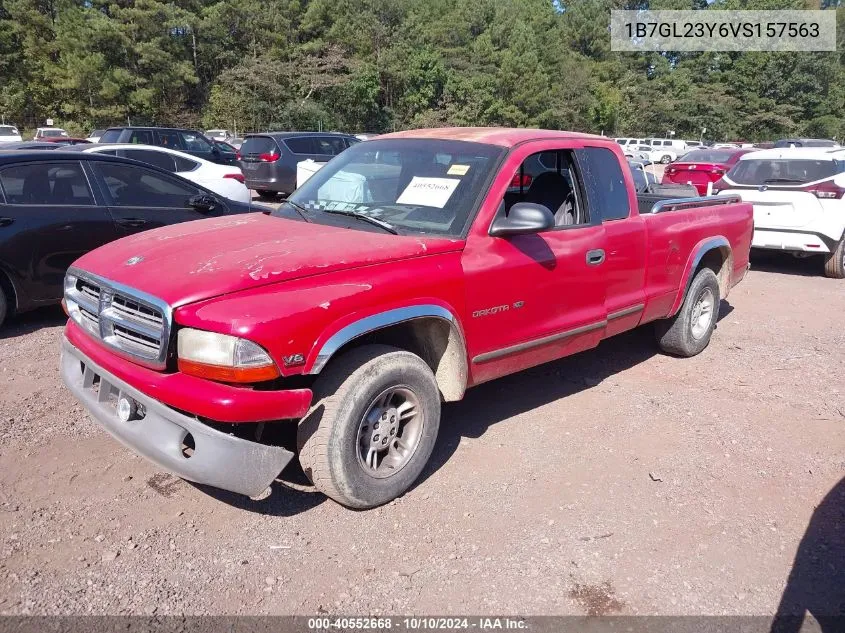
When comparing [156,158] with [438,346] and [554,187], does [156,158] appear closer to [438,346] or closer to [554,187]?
[554,187]

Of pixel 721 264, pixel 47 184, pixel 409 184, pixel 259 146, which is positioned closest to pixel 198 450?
pixel 409 184

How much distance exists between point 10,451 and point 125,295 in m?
1.59

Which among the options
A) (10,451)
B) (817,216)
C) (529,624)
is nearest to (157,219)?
(10,451)

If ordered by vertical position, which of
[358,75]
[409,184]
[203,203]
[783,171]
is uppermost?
[358,75]

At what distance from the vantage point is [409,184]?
418cm

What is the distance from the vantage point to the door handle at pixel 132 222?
6.57 m

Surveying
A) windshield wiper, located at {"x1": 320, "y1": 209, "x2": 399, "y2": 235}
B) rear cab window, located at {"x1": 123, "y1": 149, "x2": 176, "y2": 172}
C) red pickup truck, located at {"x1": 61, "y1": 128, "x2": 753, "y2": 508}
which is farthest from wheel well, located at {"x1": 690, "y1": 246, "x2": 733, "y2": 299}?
rear cab window, located at {"x1": 123, "y1": 149, "x2": 176, "y2": 172}

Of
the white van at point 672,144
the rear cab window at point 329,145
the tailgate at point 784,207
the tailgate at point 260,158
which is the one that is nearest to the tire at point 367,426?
the tailgate at point 784,207

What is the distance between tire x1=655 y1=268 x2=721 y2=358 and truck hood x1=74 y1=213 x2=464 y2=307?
2.98 m

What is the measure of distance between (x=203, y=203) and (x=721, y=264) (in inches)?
196

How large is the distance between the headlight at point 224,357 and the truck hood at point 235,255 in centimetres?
18

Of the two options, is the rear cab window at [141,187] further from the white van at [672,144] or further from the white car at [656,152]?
the white van at [672,144]

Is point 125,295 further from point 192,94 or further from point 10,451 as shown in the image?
point 192,94

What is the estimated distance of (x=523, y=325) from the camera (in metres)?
4.11
